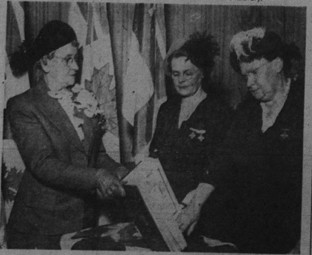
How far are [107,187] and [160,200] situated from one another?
0.14 metres

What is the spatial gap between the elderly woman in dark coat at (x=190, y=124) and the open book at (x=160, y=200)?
2 cm

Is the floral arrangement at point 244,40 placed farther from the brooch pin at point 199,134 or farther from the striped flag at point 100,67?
the striped flag at point 100,67

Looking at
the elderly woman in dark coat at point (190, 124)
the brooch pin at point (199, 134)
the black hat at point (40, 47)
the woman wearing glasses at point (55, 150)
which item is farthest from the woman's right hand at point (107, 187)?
the black hat at point (40, 47)

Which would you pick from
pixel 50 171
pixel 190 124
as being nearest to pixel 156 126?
pixel 190 124

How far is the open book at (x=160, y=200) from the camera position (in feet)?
4.44

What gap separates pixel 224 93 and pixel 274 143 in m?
0.18

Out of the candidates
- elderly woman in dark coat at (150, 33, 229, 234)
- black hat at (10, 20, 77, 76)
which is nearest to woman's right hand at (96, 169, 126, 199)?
elderly woman in dark coat at (150, 33, 229, 234)

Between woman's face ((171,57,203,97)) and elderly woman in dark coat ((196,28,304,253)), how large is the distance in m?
0.10

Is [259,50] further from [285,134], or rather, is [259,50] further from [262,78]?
[285,134]

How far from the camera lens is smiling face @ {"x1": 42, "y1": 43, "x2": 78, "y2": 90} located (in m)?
1.38

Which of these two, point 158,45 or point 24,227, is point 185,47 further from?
point 24,227

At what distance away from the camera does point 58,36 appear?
4.50ft

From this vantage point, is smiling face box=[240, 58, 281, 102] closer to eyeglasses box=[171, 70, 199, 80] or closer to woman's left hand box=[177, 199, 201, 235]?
eyeglasses box=[171, 70, 199, 80]

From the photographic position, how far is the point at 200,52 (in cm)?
138
